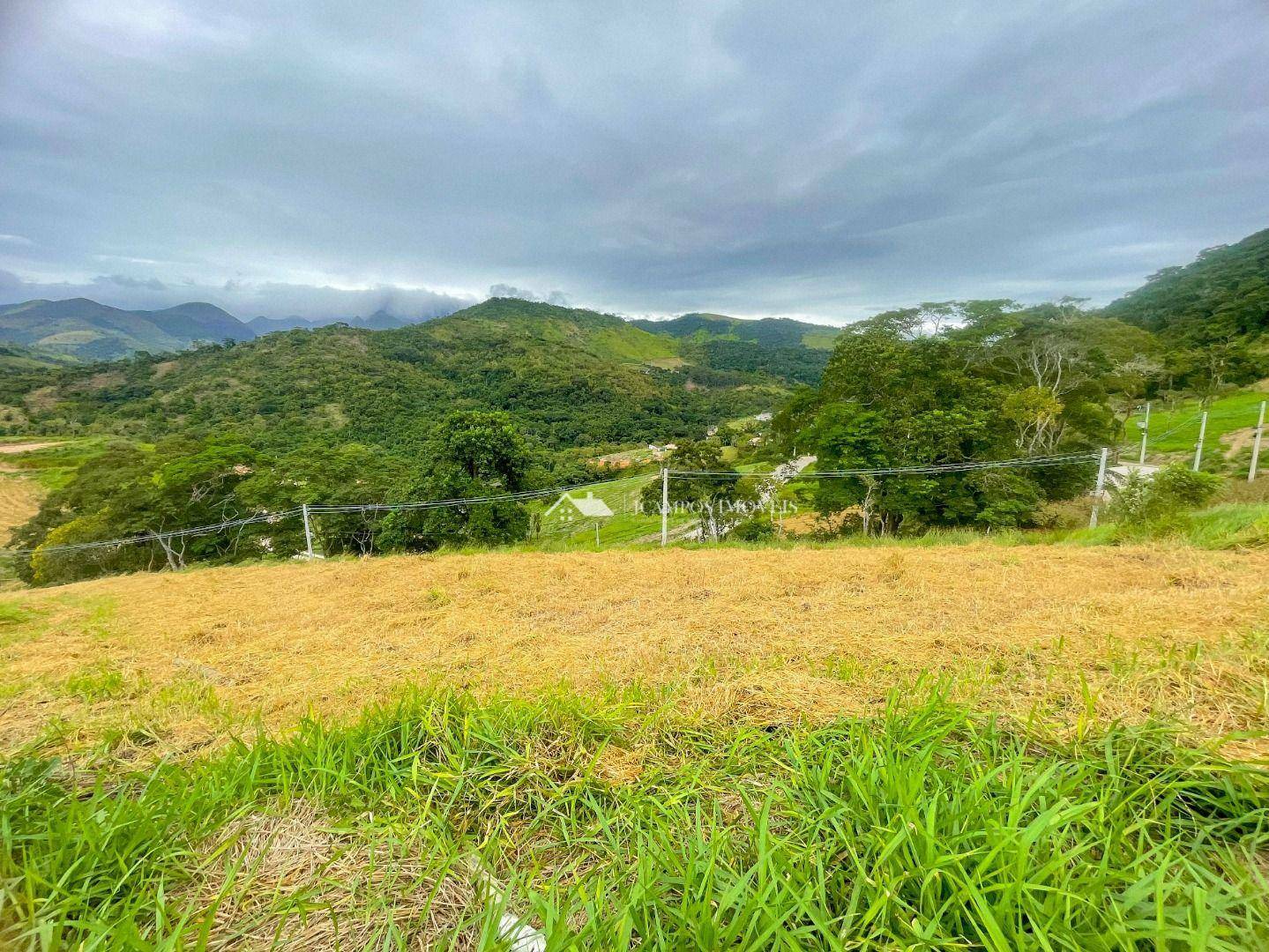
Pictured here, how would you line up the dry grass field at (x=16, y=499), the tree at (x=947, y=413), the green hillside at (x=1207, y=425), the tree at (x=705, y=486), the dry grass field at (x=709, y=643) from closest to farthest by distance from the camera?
1. the dry grass field at (x=709, y=643)
2. the tree at (x=947, y=413)
3. the green hillside at (x=1207, y=425)
4. the tree at (x=705, y=486)
5. the dry grass field at (x=16, y=499)

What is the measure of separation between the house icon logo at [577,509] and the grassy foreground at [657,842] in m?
A: 36.2

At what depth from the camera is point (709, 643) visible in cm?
283

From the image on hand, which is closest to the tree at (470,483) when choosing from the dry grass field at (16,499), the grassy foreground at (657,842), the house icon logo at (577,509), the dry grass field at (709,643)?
the dry grass field at (709,643)

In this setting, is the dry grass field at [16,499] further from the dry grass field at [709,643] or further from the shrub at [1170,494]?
the shrub at [1170,494]

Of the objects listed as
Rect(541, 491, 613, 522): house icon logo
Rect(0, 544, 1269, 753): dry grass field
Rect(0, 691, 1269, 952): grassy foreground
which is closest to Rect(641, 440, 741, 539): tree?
Rect(541, 491, 613, 522): house icon logo

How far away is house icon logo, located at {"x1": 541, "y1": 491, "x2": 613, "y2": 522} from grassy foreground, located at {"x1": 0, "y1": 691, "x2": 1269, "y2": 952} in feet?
119

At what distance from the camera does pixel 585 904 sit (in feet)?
3.68

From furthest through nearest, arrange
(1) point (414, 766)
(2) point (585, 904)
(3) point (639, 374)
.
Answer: (3) point (639, 374), (1) point (414, 766), (2) point (585, 904)

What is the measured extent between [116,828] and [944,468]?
53.4 feet

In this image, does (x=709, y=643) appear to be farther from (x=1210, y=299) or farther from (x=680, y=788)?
(x=1210, y=299)

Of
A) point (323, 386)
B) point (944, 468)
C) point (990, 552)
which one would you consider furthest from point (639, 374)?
point (990, 552)

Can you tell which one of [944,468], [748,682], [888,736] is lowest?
[944,468]

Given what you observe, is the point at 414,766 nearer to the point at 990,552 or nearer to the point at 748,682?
the point at 748,682

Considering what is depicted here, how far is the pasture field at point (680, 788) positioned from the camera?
1.05 metres
